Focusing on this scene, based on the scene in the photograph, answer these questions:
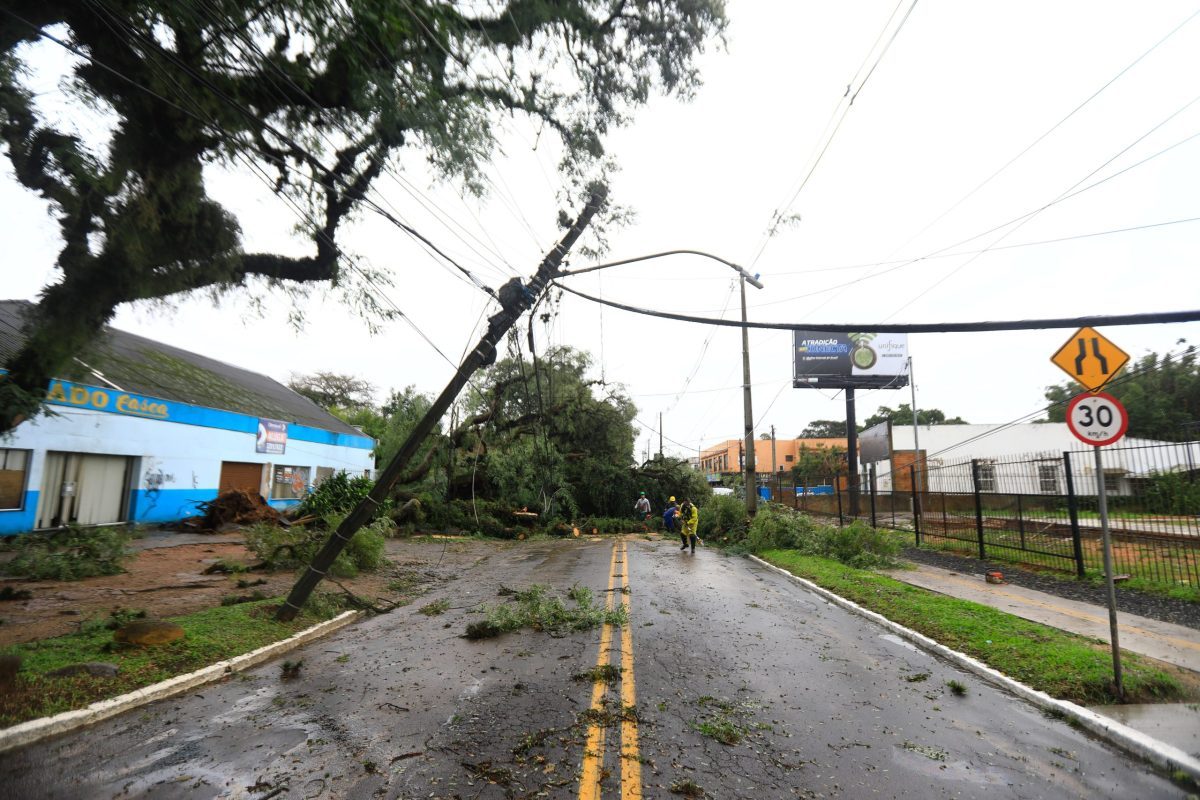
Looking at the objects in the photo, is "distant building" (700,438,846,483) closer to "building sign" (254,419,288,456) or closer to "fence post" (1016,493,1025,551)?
"building sign" (254,419,288,456)

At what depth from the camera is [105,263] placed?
28.5 feet

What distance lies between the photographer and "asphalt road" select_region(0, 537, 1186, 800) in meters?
3.64

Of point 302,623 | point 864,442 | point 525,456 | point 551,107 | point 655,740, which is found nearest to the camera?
point 655,740

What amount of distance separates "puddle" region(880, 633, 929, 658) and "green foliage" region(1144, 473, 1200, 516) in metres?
5.55

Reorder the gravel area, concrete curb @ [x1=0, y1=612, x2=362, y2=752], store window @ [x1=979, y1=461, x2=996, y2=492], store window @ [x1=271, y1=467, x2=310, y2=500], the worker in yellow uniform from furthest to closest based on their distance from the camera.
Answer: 1. store window @ [x1=271, y1=467, x2=310, y2=500]
2. the worker in yellow uniform
3. store window @ [x1=979, y1=461, x2=996, y2=492]
4. the gravel area
5. concrete curb @ [x1=0, y1=612, x2=362, y2=752]

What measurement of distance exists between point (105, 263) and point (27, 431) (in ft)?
35.8

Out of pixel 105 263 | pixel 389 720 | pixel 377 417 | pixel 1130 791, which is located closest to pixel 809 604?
pixel 1130 791

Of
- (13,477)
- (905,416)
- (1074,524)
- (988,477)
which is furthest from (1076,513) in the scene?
(905,416)

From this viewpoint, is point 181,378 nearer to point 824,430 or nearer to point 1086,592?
point 1086,592

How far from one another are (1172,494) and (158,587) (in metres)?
16.3

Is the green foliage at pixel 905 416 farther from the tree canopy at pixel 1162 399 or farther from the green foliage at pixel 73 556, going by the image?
the green foliage at pixel 73 556

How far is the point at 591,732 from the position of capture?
4.30 m

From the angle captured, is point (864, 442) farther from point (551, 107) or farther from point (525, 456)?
point (551, 107)

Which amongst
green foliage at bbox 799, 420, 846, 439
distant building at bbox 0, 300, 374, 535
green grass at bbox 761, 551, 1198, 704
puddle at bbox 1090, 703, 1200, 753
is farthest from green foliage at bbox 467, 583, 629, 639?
green foliage at bbox 799, 420, 846, 439
